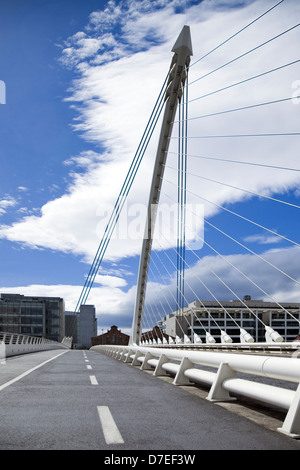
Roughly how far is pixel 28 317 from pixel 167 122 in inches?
4616

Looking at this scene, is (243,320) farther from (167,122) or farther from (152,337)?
(167,122)

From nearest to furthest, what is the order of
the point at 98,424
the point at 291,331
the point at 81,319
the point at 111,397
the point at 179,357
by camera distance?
the point at 98,424, the point at 111,397, the point at 179,357, the point at 291,331, the point at 81,319

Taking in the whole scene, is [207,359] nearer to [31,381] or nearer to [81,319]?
[31,381]

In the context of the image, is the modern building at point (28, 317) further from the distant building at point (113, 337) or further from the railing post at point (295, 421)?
the railing post at point (295, 421)

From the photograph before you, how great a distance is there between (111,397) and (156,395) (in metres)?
0.89

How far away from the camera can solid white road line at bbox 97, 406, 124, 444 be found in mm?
4824

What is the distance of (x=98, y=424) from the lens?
5715 millimetres

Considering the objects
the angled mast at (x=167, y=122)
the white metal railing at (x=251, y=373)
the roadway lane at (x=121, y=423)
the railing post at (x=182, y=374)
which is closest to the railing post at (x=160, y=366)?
the white metal railing at (x=251, y=373)

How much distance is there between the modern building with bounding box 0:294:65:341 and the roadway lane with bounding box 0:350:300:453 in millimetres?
128388

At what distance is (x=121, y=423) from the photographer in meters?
5.79

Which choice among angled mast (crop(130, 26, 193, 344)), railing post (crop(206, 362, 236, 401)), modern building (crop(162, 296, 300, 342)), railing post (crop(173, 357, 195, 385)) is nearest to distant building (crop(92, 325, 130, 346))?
modern building (crop(162, 296, 300, 342))

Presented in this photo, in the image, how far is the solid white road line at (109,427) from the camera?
15.8 ft

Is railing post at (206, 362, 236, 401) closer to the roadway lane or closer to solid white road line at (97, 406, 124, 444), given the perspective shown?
the roadway lane
